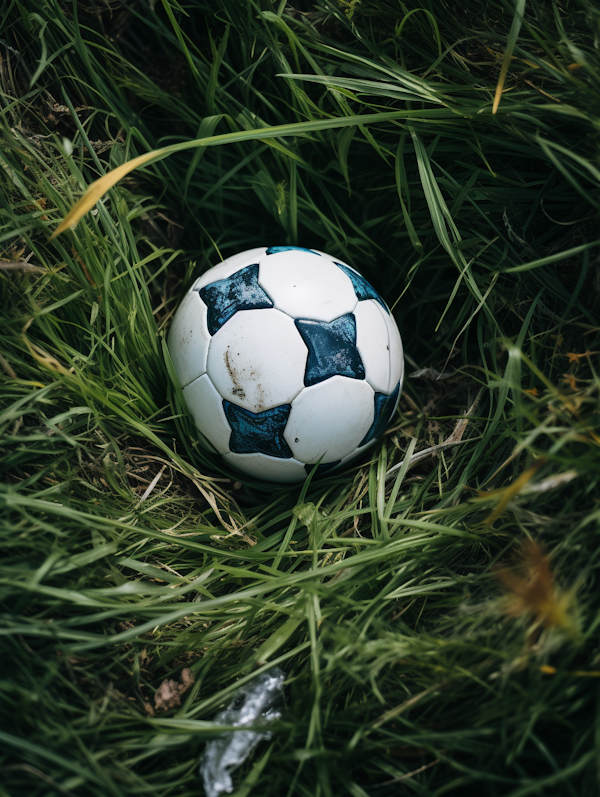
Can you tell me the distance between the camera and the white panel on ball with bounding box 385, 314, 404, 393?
1.80m

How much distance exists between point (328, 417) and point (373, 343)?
286 millimetres

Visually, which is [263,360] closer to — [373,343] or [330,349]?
[330,349]

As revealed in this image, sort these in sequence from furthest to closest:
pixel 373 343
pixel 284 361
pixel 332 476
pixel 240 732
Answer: pixel 332 476
pixel 373 343
pixel 284 361
pixel 240 732

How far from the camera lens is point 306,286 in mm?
1676

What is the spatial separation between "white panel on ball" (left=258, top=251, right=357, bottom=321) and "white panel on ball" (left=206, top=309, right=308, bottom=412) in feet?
0.20

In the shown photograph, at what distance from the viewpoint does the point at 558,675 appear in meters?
1.18

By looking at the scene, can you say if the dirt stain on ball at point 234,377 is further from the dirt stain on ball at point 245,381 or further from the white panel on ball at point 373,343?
the white panel on ball at point 373,343

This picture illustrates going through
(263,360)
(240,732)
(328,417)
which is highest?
(263,360)

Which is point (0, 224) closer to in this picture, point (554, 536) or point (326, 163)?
point (326, 163)

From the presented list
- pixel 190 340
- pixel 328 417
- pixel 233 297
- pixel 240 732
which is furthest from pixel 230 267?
pixel 240 732

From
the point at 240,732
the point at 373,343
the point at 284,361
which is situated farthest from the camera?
the point at 373,343

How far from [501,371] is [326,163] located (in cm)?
108

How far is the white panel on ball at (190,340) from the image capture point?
67.1 inches

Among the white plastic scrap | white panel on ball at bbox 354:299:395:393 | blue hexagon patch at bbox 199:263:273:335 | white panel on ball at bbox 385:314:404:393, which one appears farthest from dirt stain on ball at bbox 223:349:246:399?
the white plastic scrap
